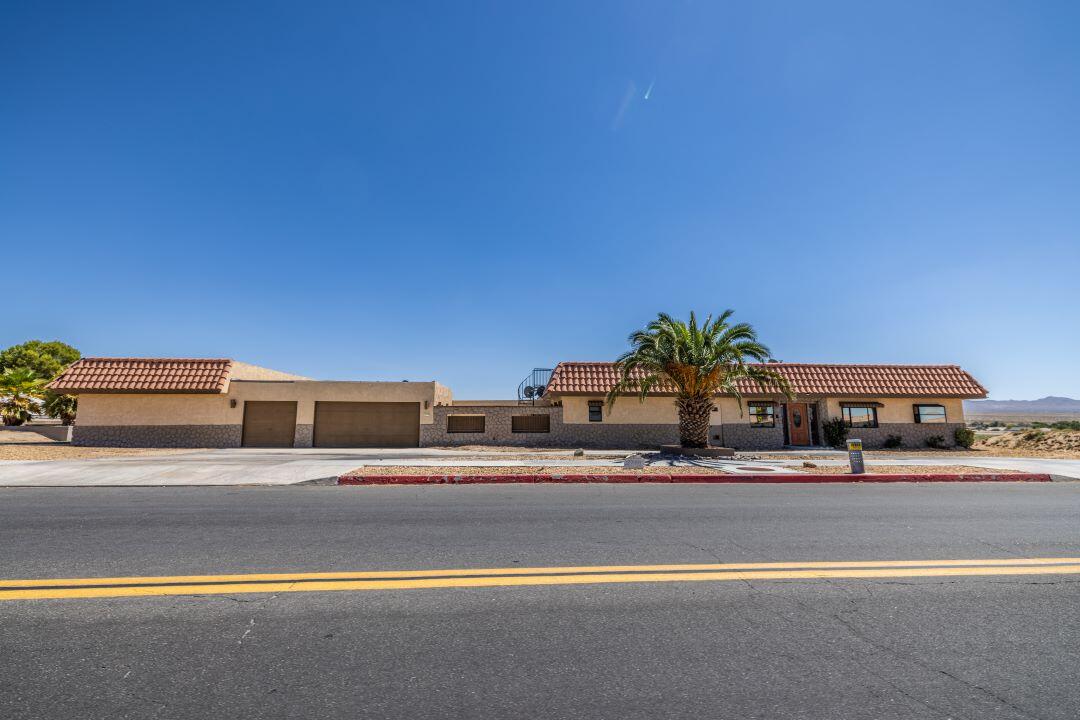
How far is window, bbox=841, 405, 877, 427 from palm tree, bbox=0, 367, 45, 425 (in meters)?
40.1

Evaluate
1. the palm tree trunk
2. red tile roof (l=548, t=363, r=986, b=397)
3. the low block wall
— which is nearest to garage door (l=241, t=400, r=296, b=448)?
the low block wall

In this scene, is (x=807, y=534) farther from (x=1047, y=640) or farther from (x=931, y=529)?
(x=1047, y=640)

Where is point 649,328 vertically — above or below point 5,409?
above

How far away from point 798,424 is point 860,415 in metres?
2.86

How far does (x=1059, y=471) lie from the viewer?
14109 millimetres

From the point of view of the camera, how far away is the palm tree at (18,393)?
26.4m

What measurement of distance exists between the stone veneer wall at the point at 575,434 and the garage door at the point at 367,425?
87 cm

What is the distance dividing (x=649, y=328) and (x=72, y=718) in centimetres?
1930

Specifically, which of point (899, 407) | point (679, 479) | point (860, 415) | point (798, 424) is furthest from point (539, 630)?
point (899, 407)

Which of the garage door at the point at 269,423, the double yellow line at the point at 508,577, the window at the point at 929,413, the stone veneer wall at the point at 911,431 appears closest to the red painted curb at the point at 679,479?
the double yellow line at the point at 508,577

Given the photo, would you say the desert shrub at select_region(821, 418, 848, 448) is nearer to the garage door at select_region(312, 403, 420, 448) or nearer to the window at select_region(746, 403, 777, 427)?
the window at select_region(746, 403, 777, 427)

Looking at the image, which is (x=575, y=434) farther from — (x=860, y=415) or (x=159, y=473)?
(x=159, y=473)

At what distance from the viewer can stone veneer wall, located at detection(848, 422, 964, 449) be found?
25594mm

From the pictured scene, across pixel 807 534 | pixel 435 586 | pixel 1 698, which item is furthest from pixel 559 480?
pixel 1 698
